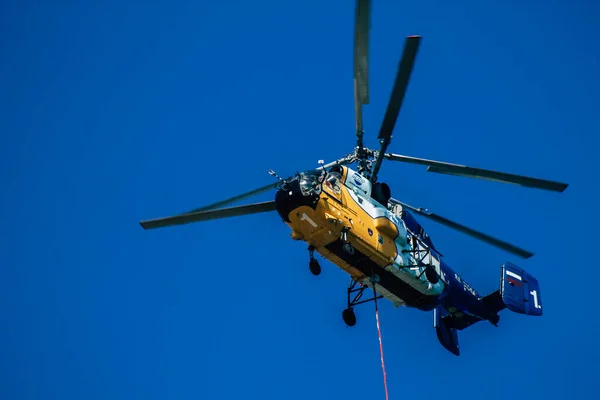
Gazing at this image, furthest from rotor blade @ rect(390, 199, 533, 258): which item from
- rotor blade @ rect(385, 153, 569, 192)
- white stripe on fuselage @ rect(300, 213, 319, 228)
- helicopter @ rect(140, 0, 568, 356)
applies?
white stripe on fuselage @ rect(300, 213, 319, 228)

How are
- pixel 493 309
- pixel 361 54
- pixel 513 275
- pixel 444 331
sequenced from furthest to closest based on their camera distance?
pixel 513 275
pixel 493 309
pixel 444 331
pixel 361 54

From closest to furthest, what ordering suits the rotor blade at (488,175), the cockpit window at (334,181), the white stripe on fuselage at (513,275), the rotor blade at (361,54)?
1. the rotor blade at (361,54)
2. the rotor blade at (488,175)
3. the cockpit window at (334,181)
4. the white stripe on fuselage at (513,275)

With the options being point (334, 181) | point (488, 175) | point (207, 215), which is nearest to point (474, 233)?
point (488, 175)

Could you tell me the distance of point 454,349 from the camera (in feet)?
69.9

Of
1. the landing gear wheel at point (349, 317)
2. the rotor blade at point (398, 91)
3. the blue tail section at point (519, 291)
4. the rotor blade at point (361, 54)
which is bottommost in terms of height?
the blue tail section at point (519, 291)

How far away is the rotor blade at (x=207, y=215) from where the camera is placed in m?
16.8

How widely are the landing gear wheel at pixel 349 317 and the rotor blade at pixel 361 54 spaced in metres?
4.43

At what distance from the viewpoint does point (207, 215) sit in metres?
16.8

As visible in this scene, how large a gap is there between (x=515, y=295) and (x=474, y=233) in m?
3.47

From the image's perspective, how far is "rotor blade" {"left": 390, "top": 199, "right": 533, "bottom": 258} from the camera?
18547 millimetres

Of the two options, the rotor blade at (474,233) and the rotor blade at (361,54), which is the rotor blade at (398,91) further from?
the rotor blade at (474,233)

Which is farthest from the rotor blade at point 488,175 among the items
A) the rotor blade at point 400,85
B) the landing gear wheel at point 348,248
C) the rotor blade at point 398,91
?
the landing gear wheel at point 348,248

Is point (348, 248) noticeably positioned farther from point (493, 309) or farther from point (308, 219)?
point (493, 309)

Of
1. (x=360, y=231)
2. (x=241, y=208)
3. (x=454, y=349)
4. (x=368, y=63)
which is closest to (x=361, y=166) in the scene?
(x=360, y=231)
